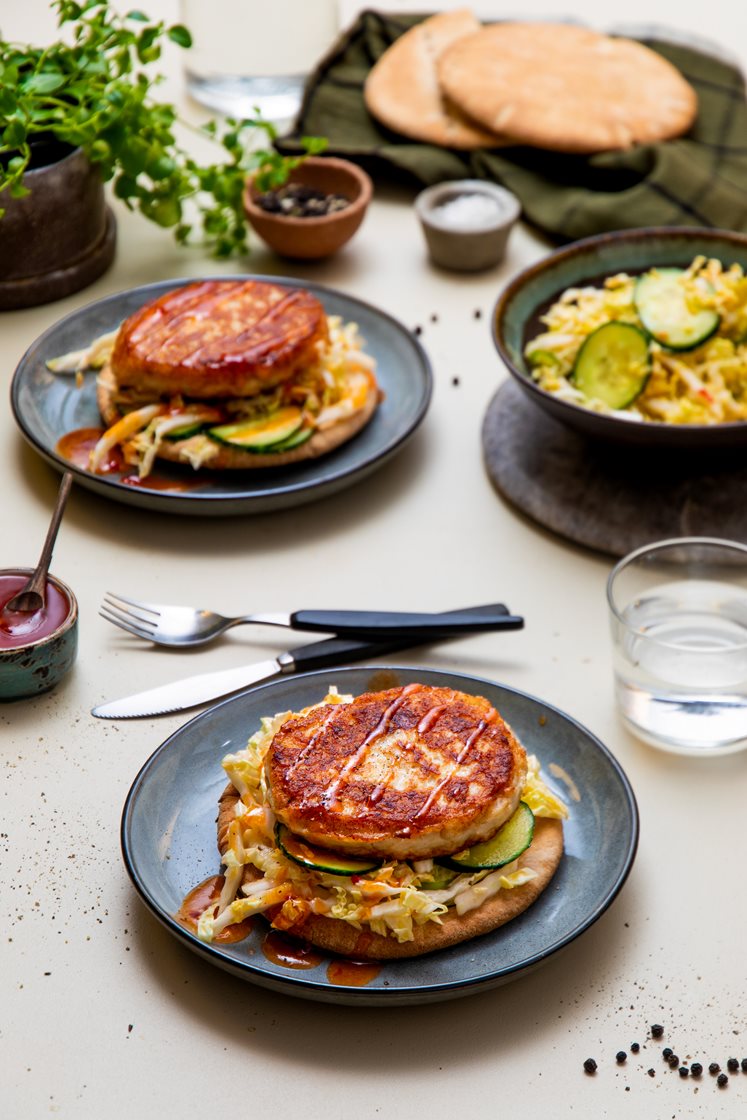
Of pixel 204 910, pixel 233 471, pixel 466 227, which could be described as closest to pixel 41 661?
pixel 204 910

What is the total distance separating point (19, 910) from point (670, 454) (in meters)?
1.42

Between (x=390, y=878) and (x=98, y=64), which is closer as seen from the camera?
(x=390, y=878)

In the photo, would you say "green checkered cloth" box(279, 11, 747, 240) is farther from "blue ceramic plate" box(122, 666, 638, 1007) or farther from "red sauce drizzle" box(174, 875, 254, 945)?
"red sauce drizzle" box(174, 875, 254, 945)

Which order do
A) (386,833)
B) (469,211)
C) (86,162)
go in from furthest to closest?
(469,211) < (86,162) < (386,833)

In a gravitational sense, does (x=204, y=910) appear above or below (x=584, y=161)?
below

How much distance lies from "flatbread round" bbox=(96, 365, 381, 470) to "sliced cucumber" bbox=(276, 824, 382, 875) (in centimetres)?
106

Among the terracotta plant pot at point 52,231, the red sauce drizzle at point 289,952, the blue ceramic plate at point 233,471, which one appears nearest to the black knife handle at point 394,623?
the blue ceramic plate at point 233,471

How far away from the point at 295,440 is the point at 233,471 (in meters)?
0.15

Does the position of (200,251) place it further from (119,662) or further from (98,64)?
(119,662)

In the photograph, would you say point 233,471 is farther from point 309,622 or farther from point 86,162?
point 86,162

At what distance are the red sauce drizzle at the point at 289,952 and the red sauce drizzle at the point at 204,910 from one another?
1.3 inches

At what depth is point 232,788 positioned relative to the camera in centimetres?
204

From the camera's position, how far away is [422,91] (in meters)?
4.01

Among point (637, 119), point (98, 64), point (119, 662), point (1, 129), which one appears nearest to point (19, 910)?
point (119, 662)
